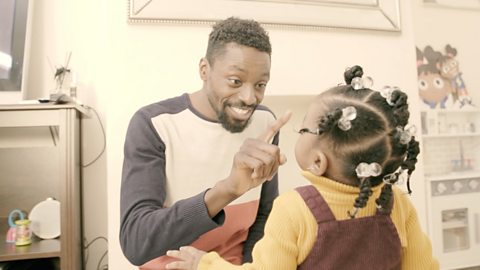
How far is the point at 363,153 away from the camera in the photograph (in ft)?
2.02

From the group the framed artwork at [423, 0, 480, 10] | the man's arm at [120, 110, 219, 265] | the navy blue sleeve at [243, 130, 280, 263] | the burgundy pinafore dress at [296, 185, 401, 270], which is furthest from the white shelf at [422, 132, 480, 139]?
the man's arm at [120, 110, 219, 265]

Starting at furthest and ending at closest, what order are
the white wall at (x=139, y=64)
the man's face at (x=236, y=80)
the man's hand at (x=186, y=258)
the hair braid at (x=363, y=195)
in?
the white wall at (x=139, y=64)
the man's face at (x=236, y=80)
the man's hand at (x=186, y=258)
the hair braid at (x=363, y=195)

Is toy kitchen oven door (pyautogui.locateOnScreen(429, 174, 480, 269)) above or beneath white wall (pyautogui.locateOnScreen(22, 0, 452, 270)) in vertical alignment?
beneath

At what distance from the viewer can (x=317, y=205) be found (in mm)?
604

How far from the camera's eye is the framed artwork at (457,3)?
2.59 m

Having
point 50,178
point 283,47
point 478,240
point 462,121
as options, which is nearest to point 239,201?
point 283,47

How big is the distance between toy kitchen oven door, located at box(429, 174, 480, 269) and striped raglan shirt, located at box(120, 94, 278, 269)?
1.73 metres

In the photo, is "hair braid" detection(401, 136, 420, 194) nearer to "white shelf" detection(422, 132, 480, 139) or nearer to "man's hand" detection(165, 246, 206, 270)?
"man's hand" detection(165, 246, 206, 270)

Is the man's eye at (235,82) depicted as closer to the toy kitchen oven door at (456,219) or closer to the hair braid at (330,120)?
the hair braid at (330,120)

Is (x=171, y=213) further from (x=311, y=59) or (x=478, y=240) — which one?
(x=478, y=240)

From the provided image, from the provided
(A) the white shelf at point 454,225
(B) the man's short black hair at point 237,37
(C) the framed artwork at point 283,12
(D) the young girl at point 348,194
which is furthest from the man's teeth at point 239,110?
(A) the white shelf at point 454,225

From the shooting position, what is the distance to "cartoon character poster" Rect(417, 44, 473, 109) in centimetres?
253

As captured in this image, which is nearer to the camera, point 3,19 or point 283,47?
point 283,47

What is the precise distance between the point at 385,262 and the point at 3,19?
182 cm
